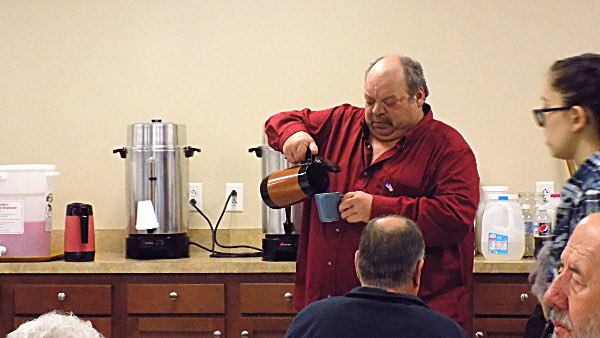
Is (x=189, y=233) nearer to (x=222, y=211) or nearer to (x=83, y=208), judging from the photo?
(x=222, y=211)

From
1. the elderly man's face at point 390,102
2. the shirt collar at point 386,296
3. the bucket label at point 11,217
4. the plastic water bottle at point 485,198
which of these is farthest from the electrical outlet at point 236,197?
the shirt collar at point 386,296

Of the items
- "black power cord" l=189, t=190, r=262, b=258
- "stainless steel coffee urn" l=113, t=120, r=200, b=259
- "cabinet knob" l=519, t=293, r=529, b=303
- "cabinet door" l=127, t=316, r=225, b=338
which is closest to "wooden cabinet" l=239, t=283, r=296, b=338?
"cabinet door" l=127, t=316, r=225, b=338

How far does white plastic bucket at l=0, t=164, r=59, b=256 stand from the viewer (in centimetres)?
393

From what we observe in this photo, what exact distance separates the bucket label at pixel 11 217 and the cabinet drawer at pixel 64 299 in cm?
27

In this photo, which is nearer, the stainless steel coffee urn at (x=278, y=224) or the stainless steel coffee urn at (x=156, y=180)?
the stainless steel coffee urn at (x=278, y=224)

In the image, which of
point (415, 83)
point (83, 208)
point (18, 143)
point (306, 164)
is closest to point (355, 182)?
point (306, 164)

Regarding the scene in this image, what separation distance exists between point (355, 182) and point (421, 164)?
0.21 meters

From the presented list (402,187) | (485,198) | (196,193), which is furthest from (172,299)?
(485,198)

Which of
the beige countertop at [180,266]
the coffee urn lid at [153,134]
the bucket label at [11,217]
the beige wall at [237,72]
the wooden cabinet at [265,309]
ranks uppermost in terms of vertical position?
the beige wall at [237,72]

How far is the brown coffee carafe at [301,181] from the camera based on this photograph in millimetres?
2893

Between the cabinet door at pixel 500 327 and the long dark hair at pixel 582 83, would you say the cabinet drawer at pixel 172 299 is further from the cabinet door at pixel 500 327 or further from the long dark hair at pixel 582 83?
the long dark hair at pixel 582 83

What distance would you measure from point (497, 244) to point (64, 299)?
1755 mm

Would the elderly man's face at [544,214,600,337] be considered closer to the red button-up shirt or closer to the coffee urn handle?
the red button-up shirt

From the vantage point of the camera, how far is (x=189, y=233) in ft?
14.0
